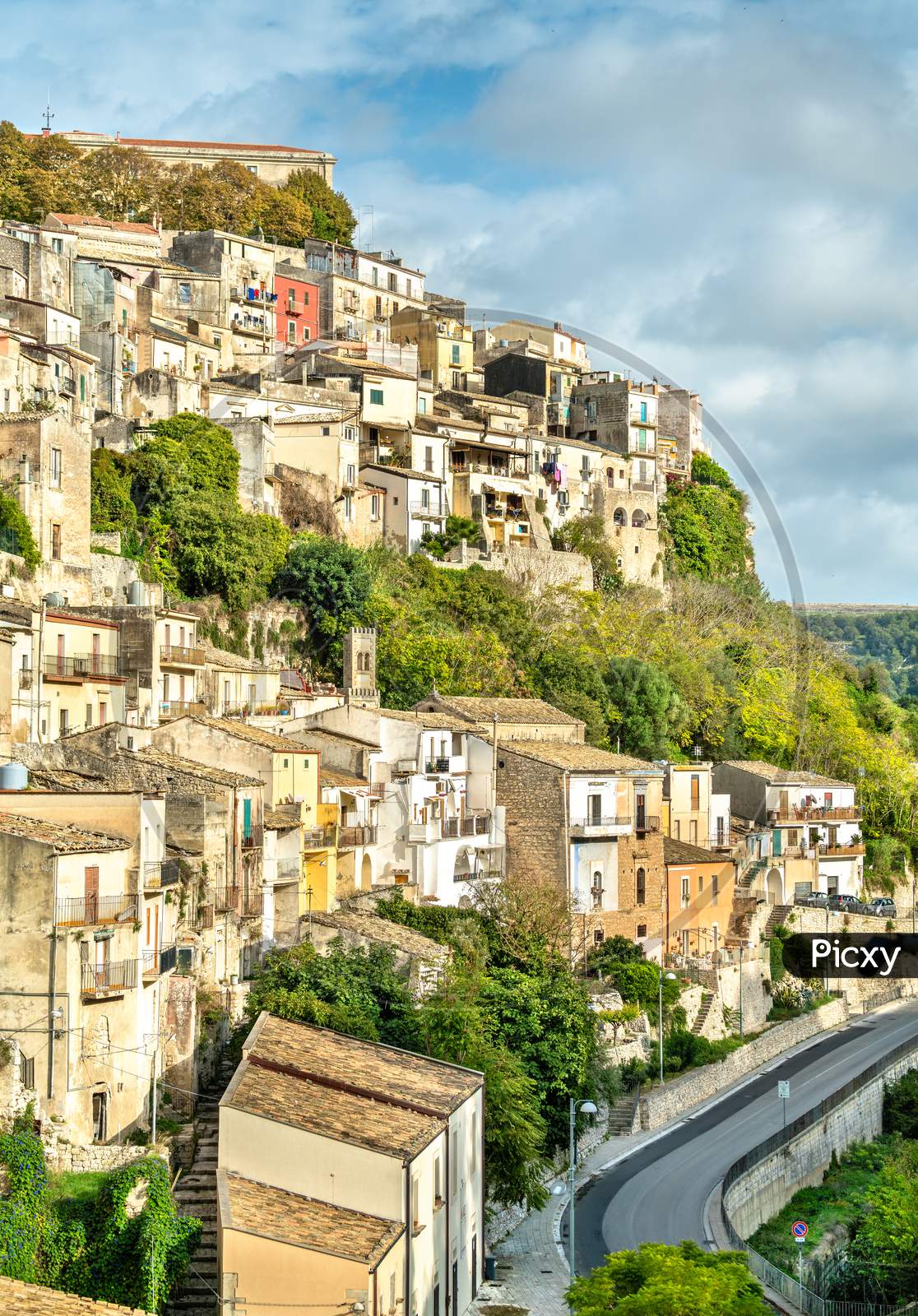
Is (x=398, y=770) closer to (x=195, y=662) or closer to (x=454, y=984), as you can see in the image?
(x=195, y=662)

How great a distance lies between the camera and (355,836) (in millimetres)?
51031

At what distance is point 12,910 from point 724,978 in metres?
33.2

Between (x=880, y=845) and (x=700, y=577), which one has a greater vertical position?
(x=700, y=577)

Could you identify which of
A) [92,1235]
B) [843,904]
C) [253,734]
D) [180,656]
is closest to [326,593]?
[180,656]

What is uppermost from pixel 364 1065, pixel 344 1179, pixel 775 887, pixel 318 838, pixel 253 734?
pixel 253 734

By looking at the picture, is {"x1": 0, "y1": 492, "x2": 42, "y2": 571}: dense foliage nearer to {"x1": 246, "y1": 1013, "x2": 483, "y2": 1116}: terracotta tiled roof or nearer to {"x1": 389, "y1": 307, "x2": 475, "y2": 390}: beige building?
{"x1": 246, "y1": 1013, "x2": 483, "y2": 1116}: terracotta tiled roof

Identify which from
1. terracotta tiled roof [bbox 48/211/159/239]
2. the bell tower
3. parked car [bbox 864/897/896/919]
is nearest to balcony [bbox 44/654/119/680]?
the bell tower

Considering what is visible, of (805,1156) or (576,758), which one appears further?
(576,758)

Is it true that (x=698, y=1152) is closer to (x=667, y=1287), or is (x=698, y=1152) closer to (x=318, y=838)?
(x=318, y=838)

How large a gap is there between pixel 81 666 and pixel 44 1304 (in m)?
25.1

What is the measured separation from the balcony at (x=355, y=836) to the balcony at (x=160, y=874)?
13.1 m

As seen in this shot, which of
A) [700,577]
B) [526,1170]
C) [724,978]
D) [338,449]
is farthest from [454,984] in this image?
[700,577]

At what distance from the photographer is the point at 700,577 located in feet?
320

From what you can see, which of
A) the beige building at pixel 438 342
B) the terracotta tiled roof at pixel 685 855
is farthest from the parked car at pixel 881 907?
the beige building at pixel 438 342
